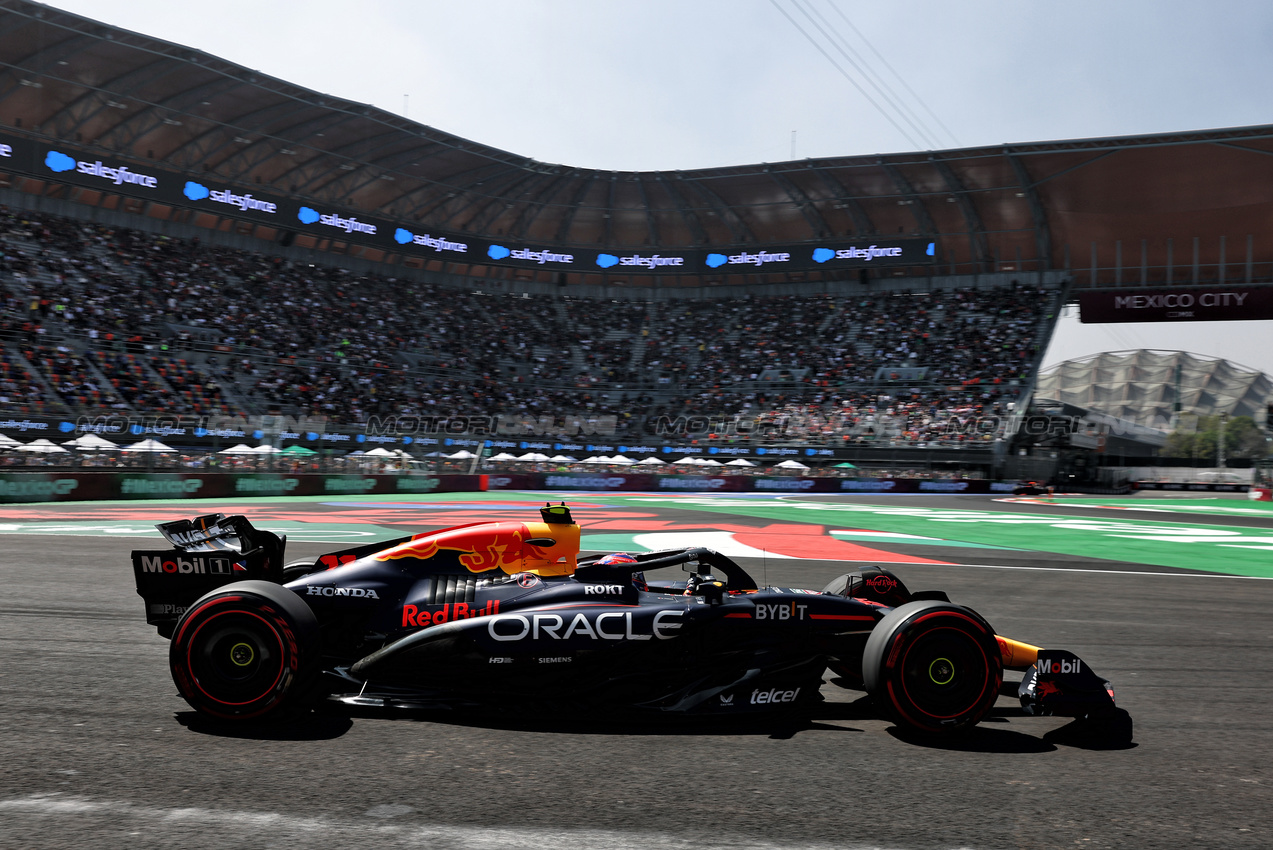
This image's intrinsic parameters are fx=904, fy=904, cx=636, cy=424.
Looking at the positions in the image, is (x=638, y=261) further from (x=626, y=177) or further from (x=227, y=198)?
(x=227, y=198)

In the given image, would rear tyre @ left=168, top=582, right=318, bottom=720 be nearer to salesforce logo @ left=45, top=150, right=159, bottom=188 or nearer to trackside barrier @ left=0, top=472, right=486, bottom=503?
trackside barrier @ left=0, top=472, right=486, bottom=503

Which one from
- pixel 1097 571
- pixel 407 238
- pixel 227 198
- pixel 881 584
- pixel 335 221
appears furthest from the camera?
pixel 407 238

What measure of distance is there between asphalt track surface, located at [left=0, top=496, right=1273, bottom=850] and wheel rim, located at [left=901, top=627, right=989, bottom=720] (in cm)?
21

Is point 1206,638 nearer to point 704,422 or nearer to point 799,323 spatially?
point 704,422

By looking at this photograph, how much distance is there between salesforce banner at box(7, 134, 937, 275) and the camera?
3881cm

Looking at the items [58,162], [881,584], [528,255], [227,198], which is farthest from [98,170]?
[881,584]

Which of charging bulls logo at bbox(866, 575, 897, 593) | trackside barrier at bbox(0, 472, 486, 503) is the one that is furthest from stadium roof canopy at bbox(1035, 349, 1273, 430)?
charging bulls logo at bbox(866, 575, 897, 593)

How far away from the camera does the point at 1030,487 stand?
129 ft

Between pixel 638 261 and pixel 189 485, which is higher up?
pixel 638 261

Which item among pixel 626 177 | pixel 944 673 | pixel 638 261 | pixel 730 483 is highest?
pixel 626 177

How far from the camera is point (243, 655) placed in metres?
4.54

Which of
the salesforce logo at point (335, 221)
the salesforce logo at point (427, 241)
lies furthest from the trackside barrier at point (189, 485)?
the salesforce logo at point (427, 241)

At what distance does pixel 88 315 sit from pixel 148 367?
3203 millimetres

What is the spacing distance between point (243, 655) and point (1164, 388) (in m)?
148
